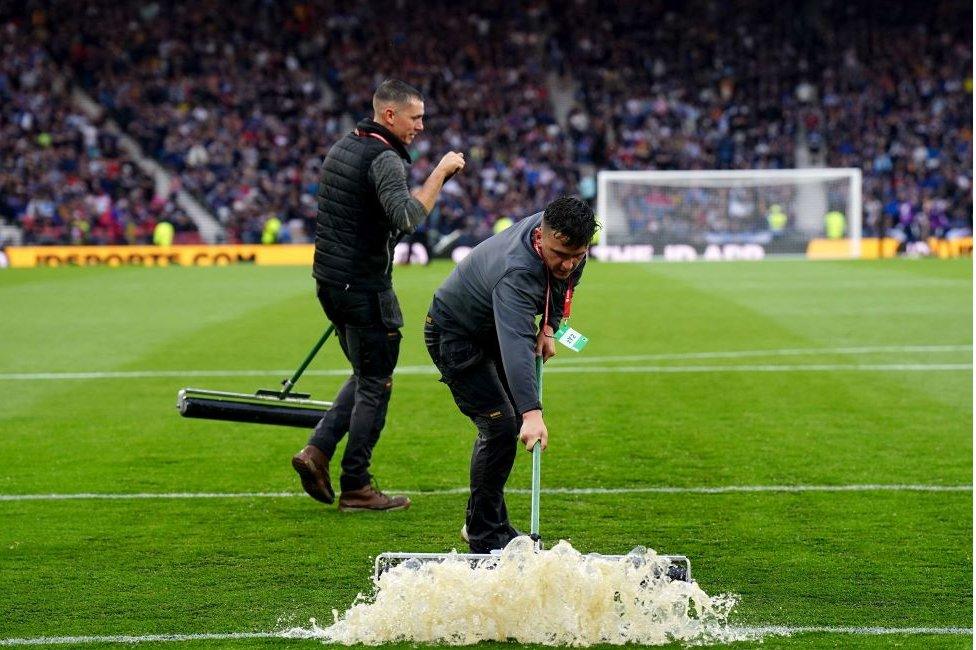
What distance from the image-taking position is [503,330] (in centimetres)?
595

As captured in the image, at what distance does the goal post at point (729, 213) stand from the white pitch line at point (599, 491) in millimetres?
30483

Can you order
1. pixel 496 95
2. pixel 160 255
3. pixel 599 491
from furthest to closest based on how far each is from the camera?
1. pixel 496 95
2. pixel 160 255
3. pixel 599 491

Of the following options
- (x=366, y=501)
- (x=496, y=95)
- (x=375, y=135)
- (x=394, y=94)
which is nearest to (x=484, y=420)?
(x=366, y=501)

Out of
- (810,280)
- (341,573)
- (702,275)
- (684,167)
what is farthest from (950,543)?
(684,167)

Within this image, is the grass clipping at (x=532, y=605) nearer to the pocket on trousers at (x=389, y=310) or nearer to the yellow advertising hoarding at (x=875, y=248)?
the pocket on trousers at (x=389, y=310)

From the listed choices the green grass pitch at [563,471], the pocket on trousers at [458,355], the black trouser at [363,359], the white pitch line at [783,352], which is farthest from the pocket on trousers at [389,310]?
the white pitch line at [783,352]

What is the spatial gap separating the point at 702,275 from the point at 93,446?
71.0 feet

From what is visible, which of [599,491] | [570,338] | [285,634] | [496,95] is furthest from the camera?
[496,95]

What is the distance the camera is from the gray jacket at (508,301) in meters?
5.90

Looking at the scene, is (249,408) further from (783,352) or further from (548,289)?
(783,352)

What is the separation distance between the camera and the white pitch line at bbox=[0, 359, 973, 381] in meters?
14.2

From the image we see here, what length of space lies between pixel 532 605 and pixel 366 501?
107 inches

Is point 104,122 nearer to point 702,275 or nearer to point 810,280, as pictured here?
point 702,275

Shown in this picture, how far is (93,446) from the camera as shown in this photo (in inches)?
402
